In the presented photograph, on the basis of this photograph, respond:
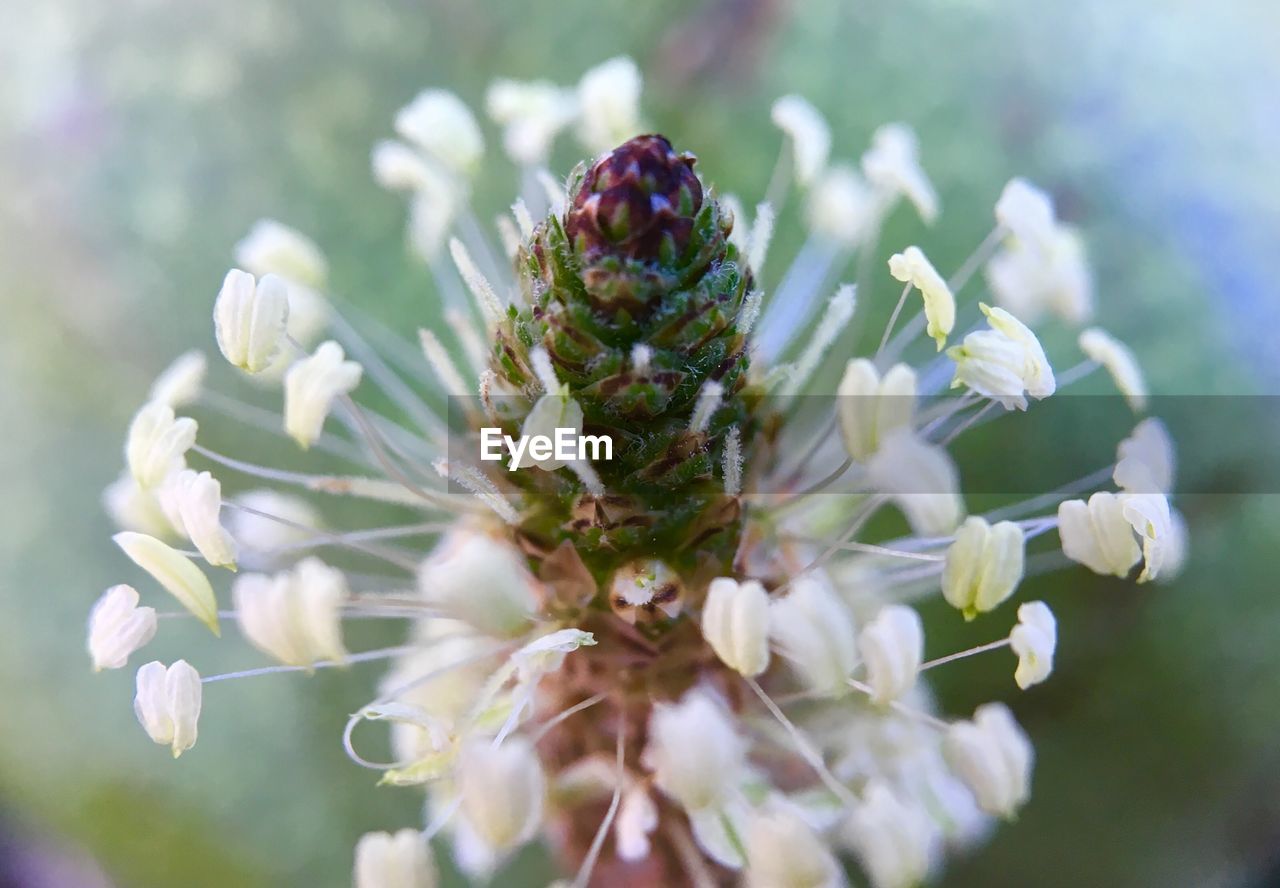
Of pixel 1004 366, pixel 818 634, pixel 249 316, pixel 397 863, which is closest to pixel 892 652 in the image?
pixel 818 634

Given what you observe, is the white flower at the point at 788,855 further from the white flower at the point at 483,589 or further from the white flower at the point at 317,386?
the white flower at the point at 317,386

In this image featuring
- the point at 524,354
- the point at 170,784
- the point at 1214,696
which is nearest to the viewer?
the point at 524,354

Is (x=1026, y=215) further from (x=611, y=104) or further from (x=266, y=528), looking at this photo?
(x=266, y=528)

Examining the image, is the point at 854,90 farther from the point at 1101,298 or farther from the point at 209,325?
the point at 209,325

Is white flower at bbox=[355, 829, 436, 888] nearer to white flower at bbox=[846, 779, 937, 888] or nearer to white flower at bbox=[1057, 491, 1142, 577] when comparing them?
white flower at bbox=[846, 779, 937, 888]

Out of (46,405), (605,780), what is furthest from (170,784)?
(605,780)

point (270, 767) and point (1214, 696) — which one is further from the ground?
point (270, 767)
